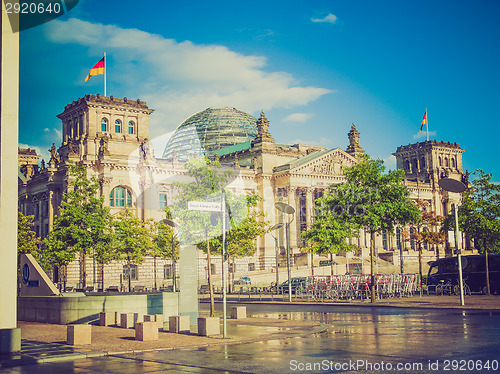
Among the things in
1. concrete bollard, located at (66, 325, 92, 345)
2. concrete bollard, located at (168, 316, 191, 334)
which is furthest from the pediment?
concrete bollard, located at (66, 325, 92, 345)

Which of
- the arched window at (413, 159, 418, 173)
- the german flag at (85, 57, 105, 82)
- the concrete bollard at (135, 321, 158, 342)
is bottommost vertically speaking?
the concrete bollard at (135, 321, 158, 342)

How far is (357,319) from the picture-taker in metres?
27.9

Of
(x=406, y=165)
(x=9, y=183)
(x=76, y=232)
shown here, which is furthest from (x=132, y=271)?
(x=406, y=165)

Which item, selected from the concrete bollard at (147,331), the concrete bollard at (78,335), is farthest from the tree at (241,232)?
the concrete bollard at (78,335)

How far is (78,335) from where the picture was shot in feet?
61.9

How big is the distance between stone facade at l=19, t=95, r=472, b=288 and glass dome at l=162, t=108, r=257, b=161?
44.8 feet

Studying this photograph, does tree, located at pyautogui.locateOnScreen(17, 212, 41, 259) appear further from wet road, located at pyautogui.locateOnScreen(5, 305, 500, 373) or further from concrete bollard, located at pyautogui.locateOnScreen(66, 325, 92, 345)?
wet road, located at pyautogui.locateOnScreen(5, 305, 500, 373)

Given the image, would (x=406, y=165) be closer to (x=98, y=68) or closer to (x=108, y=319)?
(x=98, y=68)

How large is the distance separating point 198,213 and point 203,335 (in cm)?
1183

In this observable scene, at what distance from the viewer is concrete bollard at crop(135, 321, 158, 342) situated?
65.3 ft

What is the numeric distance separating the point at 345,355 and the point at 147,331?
23.6ft

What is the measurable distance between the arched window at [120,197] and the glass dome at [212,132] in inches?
1478

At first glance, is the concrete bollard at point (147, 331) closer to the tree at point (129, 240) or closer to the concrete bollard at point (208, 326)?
the concrete bollard at point (208, 326)

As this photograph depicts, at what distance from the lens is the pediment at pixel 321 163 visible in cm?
9796
